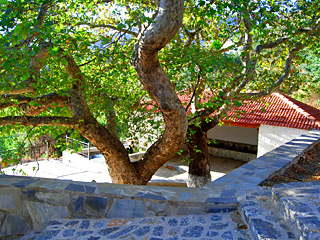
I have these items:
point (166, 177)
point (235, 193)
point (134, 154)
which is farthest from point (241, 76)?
point (134, 154)

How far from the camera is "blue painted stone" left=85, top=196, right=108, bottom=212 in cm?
309

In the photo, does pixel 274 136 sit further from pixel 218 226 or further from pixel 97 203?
pixel 97 203

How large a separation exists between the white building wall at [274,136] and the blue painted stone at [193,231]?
948 cm

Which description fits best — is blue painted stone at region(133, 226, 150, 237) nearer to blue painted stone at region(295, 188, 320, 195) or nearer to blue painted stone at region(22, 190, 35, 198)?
blue painted stone at region(22, 190, 35, 198)

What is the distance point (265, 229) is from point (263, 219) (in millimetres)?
184

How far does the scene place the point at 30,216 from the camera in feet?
10.3

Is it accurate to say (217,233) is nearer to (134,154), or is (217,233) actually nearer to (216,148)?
(134,154)

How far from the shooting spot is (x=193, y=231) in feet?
8.95

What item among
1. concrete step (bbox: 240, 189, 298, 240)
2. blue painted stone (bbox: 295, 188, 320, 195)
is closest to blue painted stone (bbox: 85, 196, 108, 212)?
concrete step (bbox: 240, 189, 298, 240)

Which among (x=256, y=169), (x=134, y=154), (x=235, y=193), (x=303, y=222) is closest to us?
(x=303, y=222)

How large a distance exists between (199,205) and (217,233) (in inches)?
16.6

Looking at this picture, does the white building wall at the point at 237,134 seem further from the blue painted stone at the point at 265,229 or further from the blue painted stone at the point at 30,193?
the blue painted stone at the point at 30,193

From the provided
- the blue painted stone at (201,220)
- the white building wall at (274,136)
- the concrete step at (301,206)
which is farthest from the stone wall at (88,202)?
the white building wall at (274,136)

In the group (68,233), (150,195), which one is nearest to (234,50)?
(150,195)
